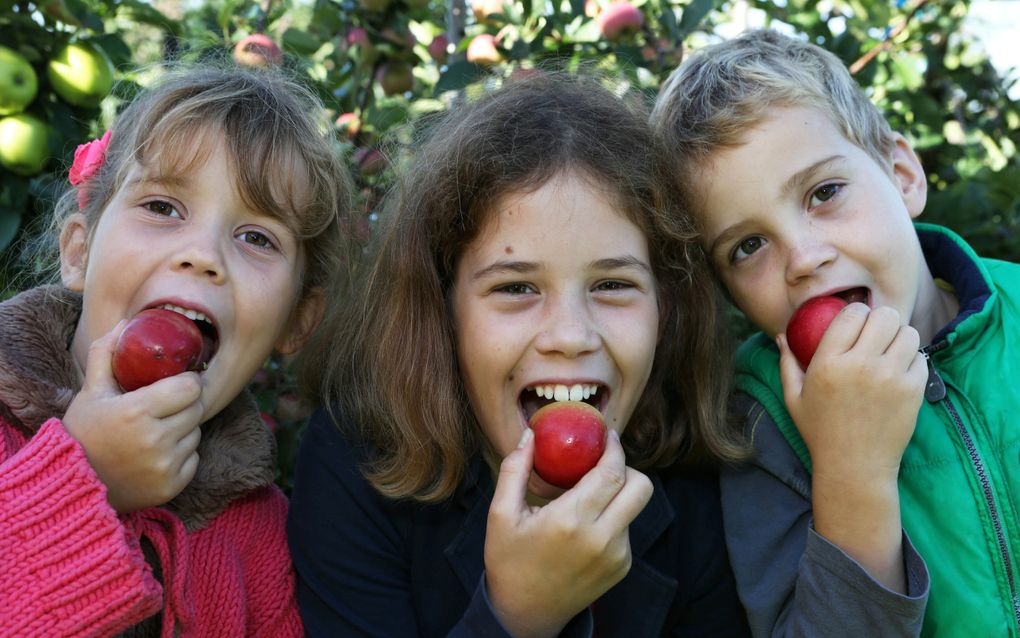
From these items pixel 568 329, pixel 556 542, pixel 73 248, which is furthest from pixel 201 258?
pixel 556 542

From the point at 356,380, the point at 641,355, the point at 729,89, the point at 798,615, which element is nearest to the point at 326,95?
the point at 356,380

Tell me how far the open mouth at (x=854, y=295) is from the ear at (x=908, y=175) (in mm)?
293

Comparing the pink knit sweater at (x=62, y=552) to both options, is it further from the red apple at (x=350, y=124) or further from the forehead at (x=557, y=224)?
the red apple at (x=350, y=124)

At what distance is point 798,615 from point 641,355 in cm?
52

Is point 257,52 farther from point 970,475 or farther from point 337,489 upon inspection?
point 970,475

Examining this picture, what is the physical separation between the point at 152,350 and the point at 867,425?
1.17 metres

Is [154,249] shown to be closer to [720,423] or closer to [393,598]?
[393,598]

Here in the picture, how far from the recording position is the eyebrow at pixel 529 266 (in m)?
1.77

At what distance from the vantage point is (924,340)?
2.04 meters

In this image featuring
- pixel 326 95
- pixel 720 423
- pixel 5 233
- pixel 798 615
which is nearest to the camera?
pixel 798 615

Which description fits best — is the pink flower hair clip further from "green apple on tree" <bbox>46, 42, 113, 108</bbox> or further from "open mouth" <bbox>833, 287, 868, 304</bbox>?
"open mouth" <bbox>833, 287, 868, 304</bbox>

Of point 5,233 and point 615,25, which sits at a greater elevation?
point 615,25

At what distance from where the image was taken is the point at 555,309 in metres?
1.76

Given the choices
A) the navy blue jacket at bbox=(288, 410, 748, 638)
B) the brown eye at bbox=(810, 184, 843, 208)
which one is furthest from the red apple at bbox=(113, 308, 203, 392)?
the brown eye at bbox=(810, 184, 843, 208)
